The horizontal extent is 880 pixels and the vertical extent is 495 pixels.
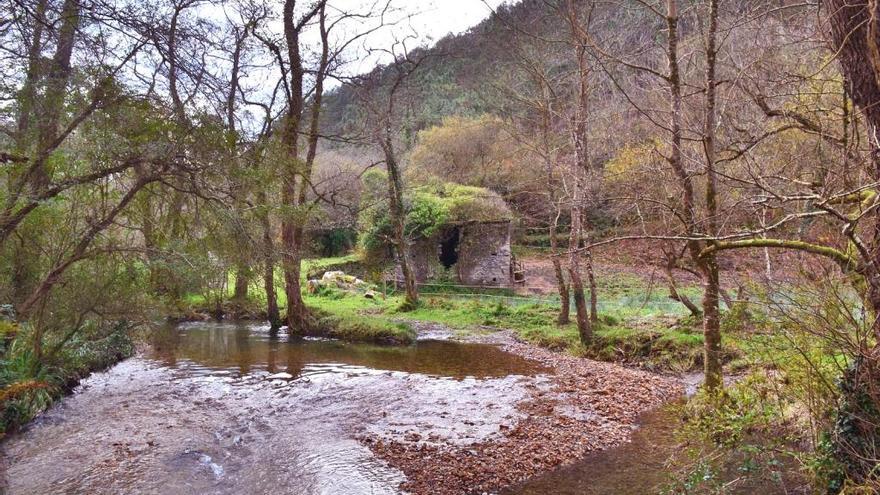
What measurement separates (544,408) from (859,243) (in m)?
5.60

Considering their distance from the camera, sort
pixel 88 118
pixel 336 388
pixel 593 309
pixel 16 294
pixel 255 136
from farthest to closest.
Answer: pixel 593 309, pixel 336 388, pixel 255 136, pixel 16 294, pixel 88 118

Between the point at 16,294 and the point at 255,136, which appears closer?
the point at 16,294

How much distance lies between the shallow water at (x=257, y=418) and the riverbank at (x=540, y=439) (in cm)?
25

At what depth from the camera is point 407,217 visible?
72.3 ft

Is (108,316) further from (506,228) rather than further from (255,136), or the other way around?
(506,228)

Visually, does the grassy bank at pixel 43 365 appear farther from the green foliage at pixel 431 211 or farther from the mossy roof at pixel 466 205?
the mossy roof at pixel 466 205

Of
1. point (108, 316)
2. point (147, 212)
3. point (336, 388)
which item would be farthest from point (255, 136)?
point (336, 388)

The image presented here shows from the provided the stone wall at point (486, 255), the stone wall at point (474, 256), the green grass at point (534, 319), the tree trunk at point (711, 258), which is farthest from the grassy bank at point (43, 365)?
the stone wall at point (486, 255)

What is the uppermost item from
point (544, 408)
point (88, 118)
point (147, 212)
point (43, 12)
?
point (43, 12)

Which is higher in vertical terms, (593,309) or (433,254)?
(433,254)

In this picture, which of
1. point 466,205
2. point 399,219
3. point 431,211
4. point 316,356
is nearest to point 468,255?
point 466,205

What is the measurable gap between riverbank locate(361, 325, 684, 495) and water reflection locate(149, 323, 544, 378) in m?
1.83

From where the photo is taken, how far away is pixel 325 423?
26.1 ft

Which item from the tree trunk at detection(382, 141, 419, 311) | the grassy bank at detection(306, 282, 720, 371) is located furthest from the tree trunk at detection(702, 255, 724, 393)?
the tree trunk at detection(382, 141, 419, 311)
